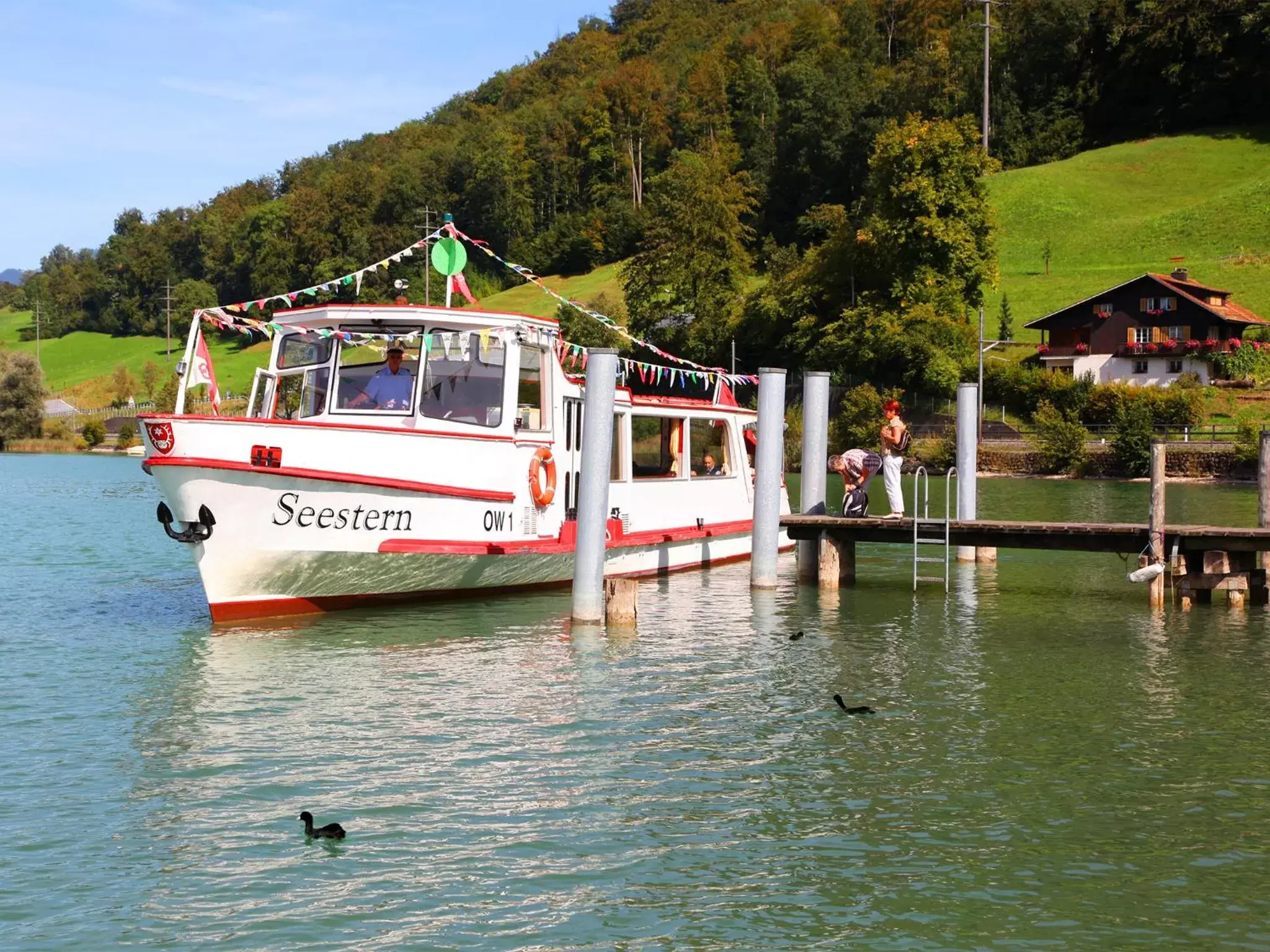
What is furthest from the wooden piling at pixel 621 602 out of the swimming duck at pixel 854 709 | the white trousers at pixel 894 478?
the white trousers at pixel 894 478

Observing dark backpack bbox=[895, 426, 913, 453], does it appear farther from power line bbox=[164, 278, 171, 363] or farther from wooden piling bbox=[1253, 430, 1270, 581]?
power line bbox=[164, 278, 171, 363]

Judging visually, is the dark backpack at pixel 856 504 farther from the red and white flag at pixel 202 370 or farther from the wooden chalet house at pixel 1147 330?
the wooden chalet house at pixel 1147 330

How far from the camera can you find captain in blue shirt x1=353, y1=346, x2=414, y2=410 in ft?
70.9

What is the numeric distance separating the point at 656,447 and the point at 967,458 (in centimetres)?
625

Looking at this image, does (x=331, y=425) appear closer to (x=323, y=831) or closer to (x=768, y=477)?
(x=768, y=477)

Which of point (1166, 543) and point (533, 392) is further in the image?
point (533, 392)

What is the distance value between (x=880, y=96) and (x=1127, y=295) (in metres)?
60.9

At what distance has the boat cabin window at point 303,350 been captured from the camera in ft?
72.6

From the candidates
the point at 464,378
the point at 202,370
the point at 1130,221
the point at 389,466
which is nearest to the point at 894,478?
the point at 464,378

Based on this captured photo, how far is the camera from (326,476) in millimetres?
19641

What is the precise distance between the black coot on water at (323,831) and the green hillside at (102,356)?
121 metres

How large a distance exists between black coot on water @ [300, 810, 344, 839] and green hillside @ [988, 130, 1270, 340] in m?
82.5

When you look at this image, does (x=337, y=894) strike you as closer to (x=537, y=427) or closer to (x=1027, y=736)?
(x=1027, y=736)

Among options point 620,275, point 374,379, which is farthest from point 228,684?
point 620,275
